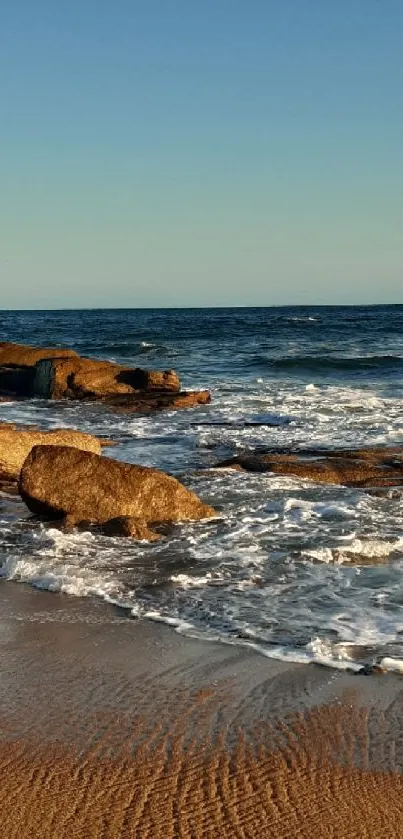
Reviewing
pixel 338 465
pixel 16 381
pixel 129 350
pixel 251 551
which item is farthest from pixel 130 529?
pixel 129 350

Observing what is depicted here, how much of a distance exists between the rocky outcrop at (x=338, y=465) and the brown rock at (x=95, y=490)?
241cm

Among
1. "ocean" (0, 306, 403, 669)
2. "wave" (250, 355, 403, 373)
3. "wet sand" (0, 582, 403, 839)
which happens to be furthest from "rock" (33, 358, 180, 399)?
"wet sand" (0, 582, 403, 839)

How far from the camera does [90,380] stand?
19422 millimetres

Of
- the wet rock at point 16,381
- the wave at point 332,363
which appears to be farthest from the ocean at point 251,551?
the wave at point 332,363

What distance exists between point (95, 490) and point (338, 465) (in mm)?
3369

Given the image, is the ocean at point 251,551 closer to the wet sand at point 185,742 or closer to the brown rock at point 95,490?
the brown rock at point 95,490

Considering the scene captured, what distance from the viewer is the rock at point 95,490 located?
7766mm

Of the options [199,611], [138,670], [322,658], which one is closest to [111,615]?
[199,611]

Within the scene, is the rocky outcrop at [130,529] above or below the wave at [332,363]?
below

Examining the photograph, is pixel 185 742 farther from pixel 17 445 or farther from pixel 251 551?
pixel 17 445

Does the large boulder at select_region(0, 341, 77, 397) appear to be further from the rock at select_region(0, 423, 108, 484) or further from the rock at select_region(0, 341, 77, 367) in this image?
the rock at select_region(0, 423, 108, 484)

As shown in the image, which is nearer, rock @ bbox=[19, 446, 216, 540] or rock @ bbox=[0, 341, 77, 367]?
rock @ bbox=[19, 446, 216, 540]

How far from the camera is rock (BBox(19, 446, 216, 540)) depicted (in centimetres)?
777

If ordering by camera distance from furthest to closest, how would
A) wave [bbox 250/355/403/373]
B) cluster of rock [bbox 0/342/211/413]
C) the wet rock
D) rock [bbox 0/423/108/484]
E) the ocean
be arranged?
wave [bbox 250/355/403/373]
the wet rock
cluster of rock [bbox 0/342/211/413]
rock [bbox 0/423/108/484]
the ocean
